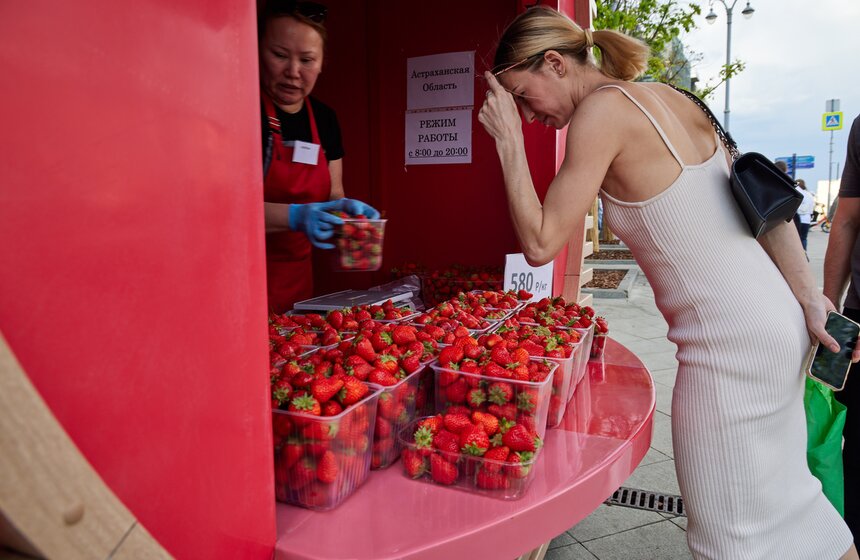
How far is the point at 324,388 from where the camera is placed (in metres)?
1.25

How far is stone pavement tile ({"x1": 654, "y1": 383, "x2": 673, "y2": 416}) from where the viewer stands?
473cm

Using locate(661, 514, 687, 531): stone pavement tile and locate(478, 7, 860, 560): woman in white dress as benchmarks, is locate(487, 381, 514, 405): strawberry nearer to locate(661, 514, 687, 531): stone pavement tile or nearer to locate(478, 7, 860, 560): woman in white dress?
locate(478, 7, 860, 560): woman in white dress

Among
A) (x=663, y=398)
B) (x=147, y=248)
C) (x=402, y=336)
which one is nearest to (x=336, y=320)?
(x=402, y=336)

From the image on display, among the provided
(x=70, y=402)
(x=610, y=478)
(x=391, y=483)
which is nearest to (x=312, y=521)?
(x=391, y=483)

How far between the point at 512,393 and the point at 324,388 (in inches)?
18.6

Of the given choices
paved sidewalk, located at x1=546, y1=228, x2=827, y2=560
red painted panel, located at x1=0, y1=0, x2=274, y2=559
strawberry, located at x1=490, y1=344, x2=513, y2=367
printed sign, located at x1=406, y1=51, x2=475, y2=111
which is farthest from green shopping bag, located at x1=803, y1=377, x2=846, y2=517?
printed sign, located at x1=406, y1=51, x2=475, y2=111

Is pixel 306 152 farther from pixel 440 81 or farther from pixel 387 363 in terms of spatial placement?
pixel 387 363

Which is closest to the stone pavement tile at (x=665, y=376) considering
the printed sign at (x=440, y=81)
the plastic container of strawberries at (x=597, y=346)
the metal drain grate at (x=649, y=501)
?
the metal drain grate at (x=649, y=501)

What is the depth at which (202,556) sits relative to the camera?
0.89 meters

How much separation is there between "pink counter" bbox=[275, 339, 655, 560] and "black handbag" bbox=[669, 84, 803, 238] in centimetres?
70

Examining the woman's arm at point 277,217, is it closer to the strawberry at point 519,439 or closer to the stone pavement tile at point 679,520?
the strawberry at point 519,439

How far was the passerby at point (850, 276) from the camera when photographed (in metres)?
2.38

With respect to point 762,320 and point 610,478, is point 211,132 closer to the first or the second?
point 610,478

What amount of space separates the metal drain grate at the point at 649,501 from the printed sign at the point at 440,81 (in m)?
2.63
